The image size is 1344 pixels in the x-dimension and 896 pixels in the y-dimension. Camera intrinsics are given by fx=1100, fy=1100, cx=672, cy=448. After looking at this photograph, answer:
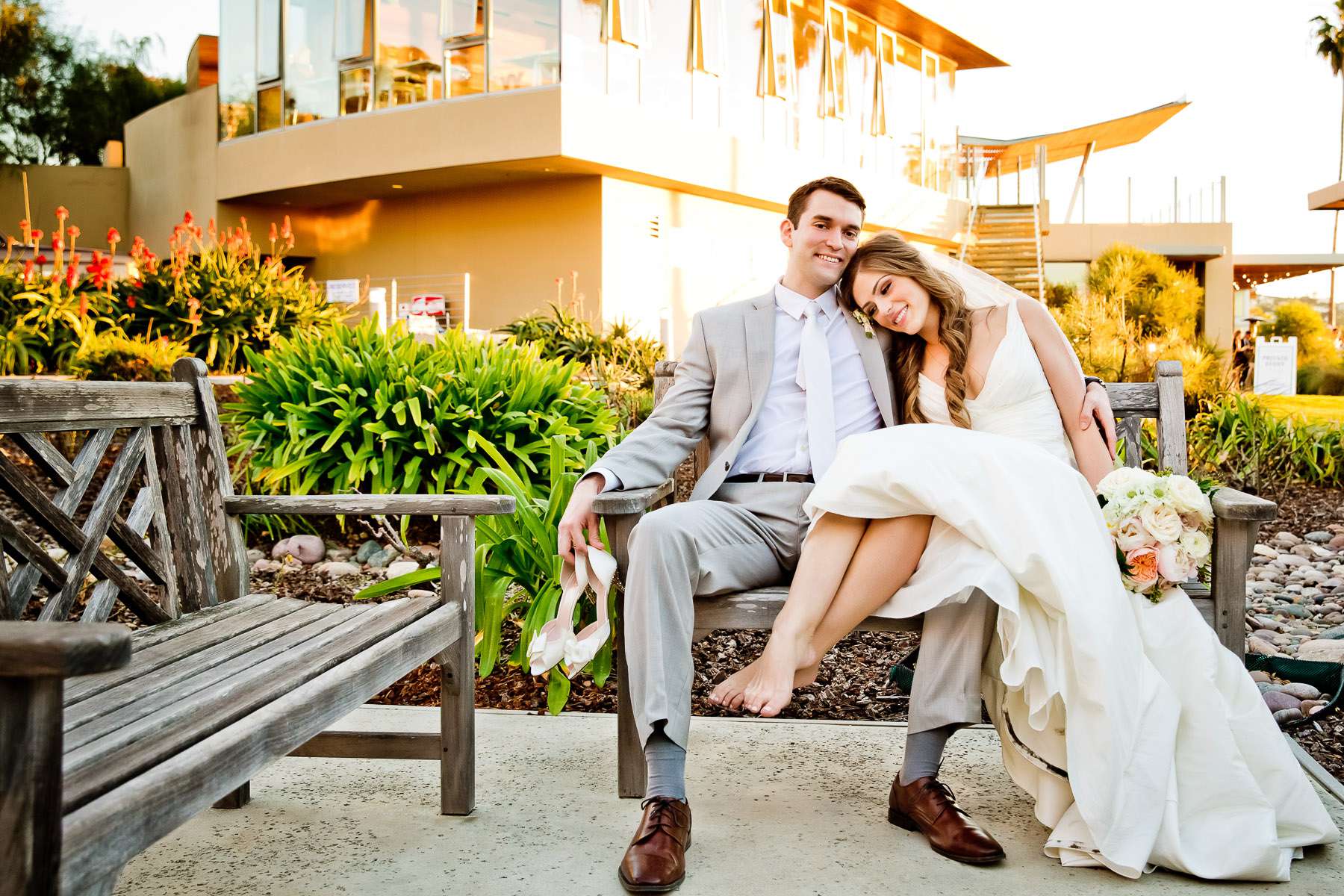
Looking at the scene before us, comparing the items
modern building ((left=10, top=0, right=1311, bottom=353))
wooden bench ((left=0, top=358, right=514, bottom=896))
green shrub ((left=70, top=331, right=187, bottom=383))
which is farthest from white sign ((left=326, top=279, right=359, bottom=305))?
wooden bench ((left=0, top=358, right=514, bottom=896))

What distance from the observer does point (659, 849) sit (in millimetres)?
2318

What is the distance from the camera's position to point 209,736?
1690mm

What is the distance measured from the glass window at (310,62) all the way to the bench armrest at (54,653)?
54.5 feet

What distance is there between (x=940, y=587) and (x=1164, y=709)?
54 cm

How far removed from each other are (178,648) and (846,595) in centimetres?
147

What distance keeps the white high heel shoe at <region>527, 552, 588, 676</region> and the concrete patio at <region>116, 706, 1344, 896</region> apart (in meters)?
0.36

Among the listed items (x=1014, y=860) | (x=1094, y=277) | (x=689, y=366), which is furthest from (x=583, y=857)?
(x=1094, y=277)

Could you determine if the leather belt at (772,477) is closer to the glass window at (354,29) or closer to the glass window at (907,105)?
the glass window at (354,29)

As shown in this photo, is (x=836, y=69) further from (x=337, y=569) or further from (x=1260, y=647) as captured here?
(x=1260, y=647)

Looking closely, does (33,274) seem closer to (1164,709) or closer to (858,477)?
(858,477)

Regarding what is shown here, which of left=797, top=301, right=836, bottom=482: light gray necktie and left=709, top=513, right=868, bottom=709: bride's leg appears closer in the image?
left=709, top=513, right=868, bottom=709: bride's leg

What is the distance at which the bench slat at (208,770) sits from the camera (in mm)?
1361

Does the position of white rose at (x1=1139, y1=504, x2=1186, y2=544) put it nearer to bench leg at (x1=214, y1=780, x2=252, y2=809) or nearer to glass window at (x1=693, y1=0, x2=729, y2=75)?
bench leg at (x1=214, y1=780, x2=252, y2=809)

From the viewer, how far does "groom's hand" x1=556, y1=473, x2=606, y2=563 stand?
2.75 meters
